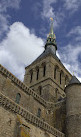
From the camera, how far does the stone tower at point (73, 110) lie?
645 inches

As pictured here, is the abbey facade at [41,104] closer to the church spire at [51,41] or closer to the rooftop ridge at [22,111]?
the rooftop ridge at [22,111]

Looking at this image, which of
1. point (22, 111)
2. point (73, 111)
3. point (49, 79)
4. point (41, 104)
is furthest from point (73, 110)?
point (49, 79)

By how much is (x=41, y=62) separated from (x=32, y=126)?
57.0ft

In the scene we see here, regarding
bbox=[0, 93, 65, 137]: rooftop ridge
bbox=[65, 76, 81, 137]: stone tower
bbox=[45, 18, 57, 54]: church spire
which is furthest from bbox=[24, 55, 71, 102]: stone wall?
bbox=[45, 18, 57, 54]: church spire

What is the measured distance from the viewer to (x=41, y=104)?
20.5 meters

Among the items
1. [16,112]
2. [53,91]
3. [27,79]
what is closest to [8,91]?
[16,112]

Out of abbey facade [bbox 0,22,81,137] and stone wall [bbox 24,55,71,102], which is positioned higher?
stone wall [bbox 24,55,71,102]

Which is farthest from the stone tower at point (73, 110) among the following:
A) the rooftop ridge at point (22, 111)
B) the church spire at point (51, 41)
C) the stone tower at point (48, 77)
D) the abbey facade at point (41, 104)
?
the church spire at point (51, 41)

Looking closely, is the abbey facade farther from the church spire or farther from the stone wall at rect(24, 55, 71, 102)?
the church spire

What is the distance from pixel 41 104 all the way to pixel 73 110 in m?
4.57

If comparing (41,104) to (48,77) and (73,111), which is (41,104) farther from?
(48,77)

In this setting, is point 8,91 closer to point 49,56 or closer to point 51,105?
point 51,105

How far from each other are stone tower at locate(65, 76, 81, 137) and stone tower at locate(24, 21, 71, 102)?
4570 mm

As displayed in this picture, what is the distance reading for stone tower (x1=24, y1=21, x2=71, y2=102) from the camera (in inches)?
971
